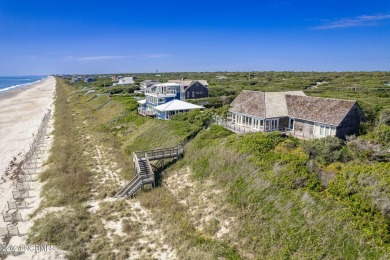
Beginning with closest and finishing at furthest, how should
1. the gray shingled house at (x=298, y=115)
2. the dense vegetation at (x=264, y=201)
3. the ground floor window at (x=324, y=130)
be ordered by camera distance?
the dense vegetation at (x=264, y=201), the ground floor window at (x=324, y=130), the gray shingled house at (x=298, y=115)

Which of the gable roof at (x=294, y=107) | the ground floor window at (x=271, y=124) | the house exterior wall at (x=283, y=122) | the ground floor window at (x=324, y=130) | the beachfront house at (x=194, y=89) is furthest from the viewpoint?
the beachfront house at (x=194, y=89)

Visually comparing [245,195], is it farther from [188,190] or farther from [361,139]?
[361,139]

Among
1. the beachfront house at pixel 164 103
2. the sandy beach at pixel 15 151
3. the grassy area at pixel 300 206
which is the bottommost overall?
the sandy beach at pixel 15 151

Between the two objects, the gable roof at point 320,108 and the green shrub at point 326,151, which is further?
the gable roof at point 320,108

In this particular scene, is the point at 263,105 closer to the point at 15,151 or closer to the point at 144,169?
the point at 144,169

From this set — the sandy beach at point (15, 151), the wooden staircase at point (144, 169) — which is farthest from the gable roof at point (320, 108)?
the sandy beach at point (15, 151)

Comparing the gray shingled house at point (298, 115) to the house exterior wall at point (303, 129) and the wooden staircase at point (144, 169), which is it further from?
the wooden staircase at point (144, 169)
